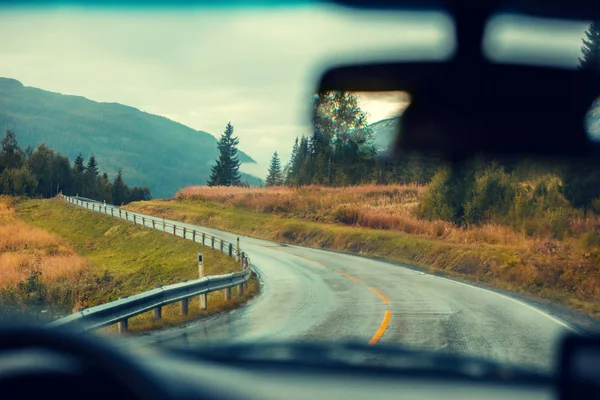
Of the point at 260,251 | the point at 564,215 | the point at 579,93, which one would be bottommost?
the point at 260,251

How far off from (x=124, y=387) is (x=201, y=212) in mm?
51748

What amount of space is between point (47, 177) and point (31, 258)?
68830 mm

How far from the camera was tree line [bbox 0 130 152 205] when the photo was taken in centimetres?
7181

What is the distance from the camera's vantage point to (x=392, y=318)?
11.4m

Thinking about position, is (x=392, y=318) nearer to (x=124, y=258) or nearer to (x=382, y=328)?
(x=382, y=328)

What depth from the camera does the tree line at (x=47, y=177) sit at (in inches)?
2827

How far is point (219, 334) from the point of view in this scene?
9.66m

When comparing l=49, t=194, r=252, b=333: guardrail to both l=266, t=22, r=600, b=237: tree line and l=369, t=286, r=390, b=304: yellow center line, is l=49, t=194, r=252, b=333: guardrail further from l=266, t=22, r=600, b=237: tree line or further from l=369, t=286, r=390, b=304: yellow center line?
l=369, t=286, r=390, b=304: yellow center line

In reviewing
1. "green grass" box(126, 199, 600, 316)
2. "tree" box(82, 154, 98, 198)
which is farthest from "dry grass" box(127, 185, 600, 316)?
"tree" box(82, 154, 98, 198)

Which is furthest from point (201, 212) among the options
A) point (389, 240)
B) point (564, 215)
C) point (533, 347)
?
point (533, 347)

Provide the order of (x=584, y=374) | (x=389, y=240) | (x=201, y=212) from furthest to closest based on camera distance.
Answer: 1. (x=201, y=212)
2. (x=389, y=240)
3. (x=584, y=374)

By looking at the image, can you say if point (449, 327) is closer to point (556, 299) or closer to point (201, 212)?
point (556, 299)

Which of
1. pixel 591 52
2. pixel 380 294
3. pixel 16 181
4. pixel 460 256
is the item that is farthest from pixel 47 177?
pixel 591 52

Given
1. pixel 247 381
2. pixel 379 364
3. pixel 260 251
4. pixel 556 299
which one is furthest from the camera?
pixel 260 251
